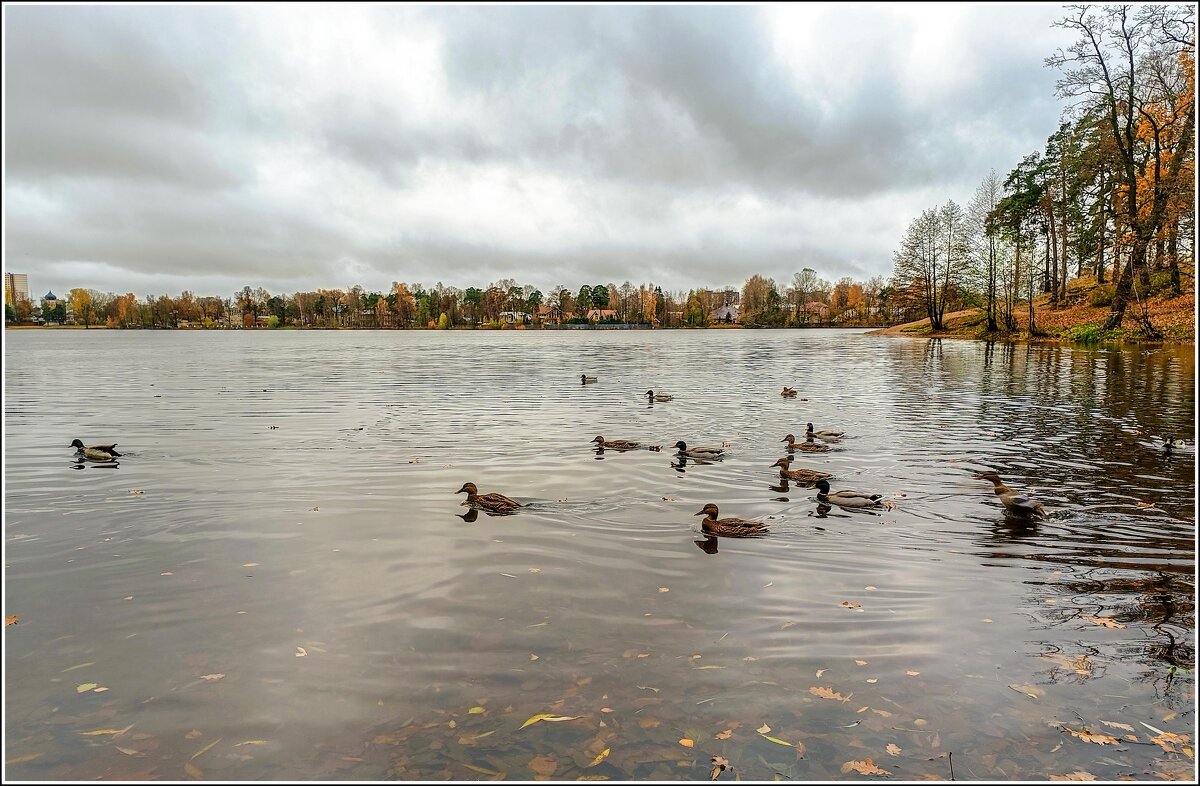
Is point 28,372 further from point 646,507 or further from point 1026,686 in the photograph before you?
point 1026,686

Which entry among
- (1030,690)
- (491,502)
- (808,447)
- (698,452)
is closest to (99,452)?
(491,502)

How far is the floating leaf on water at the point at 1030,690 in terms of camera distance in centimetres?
679

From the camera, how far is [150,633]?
823 cm

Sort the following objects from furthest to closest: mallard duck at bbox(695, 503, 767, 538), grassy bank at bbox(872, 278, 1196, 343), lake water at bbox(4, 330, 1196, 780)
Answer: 1. grassy bank at bbox(872, 278, 1196, 343)
2. mallard duck at bbox(695, 503, 767, 538)
3. lake water at bbox(4, 330, 1196, 780)

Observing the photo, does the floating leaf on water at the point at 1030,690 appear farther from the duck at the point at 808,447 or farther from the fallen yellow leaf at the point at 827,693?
the duck at the point at 808,447

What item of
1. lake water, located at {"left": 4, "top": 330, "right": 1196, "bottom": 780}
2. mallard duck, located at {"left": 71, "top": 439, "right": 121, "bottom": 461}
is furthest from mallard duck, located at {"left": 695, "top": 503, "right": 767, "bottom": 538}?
mallard duck, located at {"left": 71, "top": 439, "right": 121, "bottom": 461}

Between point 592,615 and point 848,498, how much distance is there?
698 cm

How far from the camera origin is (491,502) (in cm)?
1336

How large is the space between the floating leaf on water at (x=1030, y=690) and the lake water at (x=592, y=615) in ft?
0.08

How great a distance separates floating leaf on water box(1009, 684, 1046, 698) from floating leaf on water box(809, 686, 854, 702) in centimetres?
179

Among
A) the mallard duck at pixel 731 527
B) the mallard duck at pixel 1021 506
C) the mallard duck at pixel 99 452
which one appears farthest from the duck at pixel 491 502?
the mallard duck at pixel 99 452

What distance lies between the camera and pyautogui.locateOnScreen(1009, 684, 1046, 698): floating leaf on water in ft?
22.3

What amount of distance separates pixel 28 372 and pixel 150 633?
53610 mm

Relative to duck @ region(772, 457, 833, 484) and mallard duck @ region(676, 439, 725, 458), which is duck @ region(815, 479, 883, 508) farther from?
mallard duck @ region(676, 439, 725, 458)
